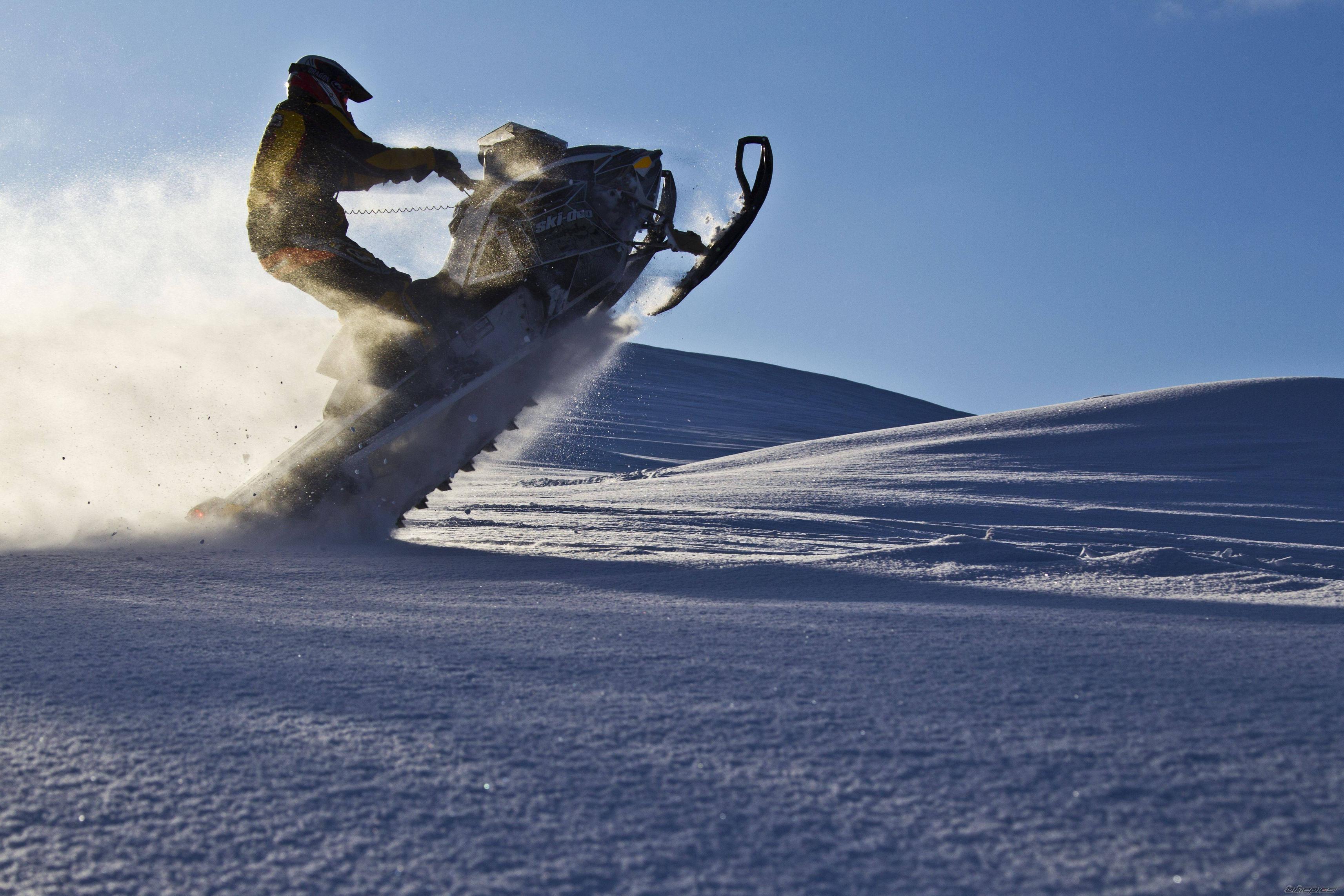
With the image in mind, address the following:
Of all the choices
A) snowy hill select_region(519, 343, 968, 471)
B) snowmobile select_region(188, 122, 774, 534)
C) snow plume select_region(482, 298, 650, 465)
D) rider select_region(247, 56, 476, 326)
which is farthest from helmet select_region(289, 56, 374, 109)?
snowy hill select_region(519, 343, 968, 471)

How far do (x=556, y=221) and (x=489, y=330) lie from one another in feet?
2.31

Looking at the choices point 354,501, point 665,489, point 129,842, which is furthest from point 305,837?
point 665,489

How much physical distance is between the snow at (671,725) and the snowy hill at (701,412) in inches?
424

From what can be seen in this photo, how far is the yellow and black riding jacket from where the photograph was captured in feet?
15.4

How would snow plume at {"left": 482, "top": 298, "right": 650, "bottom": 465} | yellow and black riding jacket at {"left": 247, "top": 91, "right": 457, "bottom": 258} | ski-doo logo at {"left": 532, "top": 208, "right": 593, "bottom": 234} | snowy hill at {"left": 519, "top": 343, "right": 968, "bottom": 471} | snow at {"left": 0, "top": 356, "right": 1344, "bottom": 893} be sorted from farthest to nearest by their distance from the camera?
snowy hill at {"left": 519, "top": 343, "right": 968, "bottom": 471}, snow plume at {"left": 482, "top": 298, "right": 650, "bottom": 465}, ski-doo logo at {"left": 532, "top": 208, "right": 593, "bottom": 234}, yellow and black riding jacket at {"left": 247, "top": 91, "right": 457, "bottom": 258}, snow at {"left": 0, "top": 356, "right": 1344, "bottom": 893}

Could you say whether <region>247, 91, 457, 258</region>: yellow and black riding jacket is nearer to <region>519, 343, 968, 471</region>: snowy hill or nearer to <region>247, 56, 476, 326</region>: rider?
<region>247, 56, 476, 326</region>: rider

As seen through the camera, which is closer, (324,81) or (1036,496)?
(324,81)

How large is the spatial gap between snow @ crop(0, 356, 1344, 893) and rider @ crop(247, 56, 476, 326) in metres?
1.76

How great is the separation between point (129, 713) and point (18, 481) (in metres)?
4.41

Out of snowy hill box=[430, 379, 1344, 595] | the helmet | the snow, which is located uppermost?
the helmet

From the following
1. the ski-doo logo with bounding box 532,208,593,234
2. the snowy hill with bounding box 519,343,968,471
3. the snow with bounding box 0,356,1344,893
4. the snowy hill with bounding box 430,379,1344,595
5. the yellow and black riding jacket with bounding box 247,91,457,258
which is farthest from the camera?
the snowy hill with bounding box 519,343,968,471

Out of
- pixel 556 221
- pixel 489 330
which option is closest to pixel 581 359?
pixel 489 330

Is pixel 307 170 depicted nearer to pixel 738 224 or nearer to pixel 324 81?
pixel 324 81

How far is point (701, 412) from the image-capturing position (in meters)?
34.8
